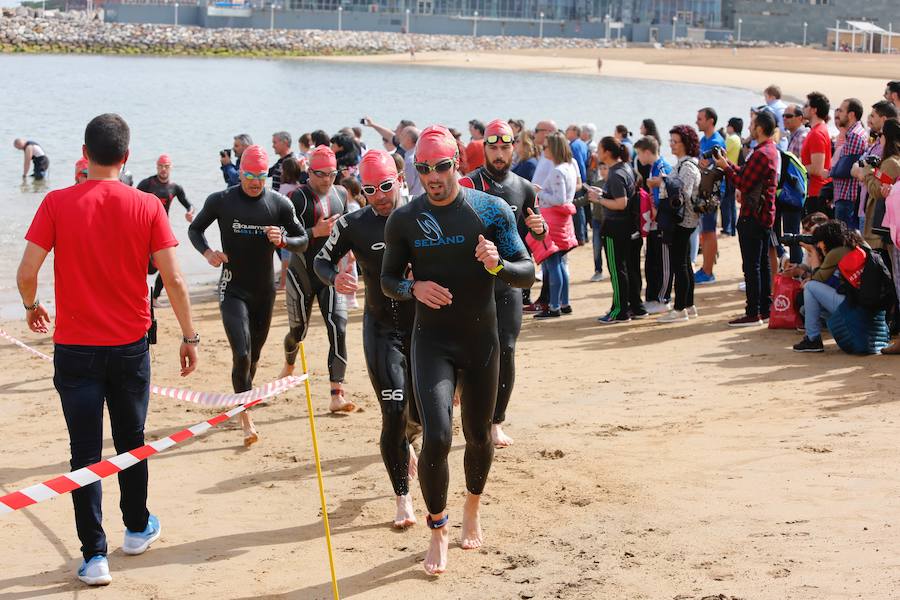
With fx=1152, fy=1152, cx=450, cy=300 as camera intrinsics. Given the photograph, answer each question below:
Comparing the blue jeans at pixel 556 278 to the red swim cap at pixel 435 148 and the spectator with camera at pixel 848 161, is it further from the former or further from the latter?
the red swim cap at pixel 435 148

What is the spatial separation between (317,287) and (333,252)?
2016mm

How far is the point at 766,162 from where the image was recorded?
36.3ft

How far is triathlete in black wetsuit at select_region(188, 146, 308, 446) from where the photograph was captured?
8.16 meters

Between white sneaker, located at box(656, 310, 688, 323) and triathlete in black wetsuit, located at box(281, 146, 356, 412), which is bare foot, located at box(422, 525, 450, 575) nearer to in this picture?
triathlete in black wetsuit, located at box(281, 146, 356, 412)

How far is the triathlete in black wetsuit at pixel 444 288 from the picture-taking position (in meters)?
5.71

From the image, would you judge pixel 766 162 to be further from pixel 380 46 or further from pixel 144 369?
pixel 380 46

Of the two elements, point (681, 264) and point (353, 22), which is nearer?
point (681, 264)

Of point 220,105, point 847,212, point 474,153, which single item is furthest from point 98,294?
point 220,105

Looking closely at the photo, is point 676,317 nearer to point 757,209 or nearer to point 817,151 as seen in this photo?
point 757,209

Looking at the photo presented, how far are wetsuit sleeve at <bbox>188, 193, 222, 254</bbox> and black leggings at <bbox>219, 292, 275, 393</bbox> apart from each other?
1.48 ft

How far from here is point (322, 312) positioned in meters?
8.91

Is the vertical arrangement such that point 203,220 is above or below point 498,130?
below

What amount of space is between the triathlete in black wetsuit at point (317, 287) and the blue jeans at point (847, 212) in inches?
215

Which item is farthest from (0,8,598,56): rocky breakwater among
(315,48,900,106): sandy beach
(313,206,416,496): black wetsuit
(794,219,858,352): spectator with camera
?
(313,206,416,496): black wetsuit
